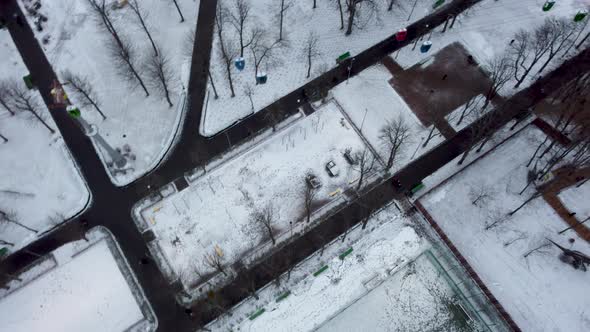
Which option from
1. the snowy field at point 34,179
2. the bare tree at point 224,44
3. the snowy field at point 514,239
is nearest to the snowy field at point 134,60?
the bare tree at point 224,44

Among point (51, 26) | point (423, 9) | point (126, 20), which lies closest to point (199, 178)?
point (126, 20)

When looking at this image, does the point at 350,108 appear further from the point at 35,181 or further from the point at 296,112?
the point at 35,181

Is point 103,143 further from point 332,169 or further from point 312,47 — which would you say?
point 312,47

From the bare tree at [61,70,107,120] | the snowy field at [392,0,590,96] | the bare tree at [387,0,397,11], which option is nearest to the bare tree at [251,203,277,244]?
the bare tree at [61,70,107,120]

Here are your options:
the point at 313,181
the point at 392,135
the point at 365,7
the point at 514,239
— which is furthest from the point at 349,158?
the point at 365,7

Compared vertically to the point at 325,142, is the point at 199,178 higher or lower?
higher
